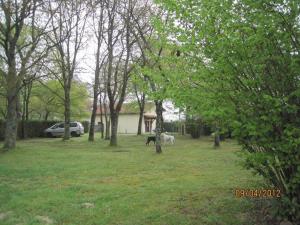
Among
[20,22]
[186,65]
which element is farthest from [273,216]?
[20,22]

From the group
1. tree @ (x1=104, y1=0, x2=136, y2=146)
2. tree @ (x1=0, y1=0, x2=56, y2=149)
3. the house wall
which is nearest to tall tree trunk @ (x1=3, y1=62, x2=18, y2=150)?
tree @ (x1=0, y1=0, x2=56, y2=149)

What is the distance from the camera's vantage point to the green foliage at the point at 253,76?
4.46 metres

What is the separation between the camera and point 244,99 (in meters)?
4.77

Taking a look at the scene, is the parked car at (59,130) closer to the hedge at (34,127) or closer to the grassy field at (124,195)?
the hedge at (34,127)

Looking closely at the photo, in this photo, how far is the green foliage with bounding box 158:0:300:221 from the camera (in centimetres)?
446

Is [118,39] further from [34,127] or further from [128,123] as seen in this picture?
[128,123]

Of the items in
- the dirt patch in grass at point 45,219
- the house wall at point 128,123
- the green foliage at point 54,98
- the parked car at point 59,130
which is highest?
the green foliage at point 54,98

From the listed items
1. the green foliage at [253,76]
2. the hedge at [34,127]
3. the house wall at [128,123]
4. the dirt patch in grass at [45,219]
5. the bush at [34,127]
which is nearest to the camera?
the green foliage at [253,76]

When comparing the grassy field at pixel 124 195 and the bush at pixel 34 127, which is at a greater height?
the bush at pixel 34 127

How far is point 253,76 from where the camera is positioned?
15.7 ft
